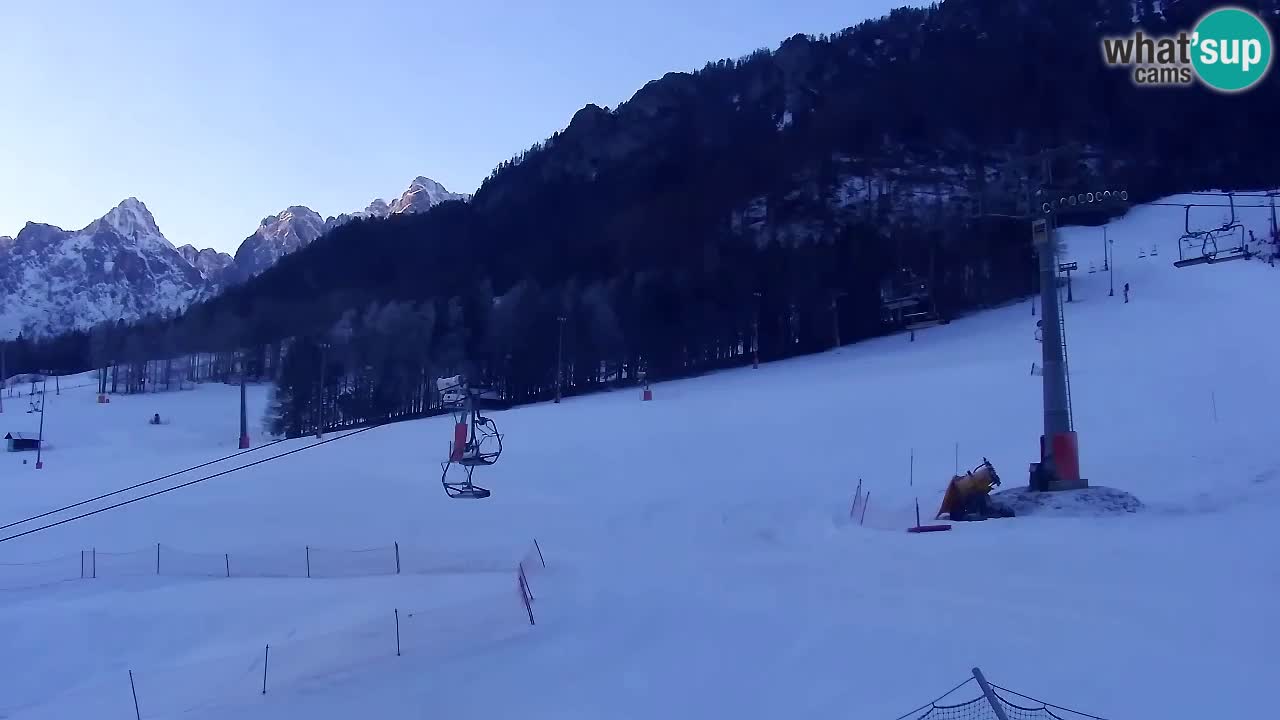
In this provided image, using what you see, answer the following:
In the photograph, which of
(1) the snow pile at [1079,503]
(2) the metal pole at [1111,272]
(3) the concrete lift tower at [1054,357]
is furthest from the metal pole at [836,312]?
(1) the snow pile at [1079,503]

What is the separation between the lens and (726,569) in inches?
593

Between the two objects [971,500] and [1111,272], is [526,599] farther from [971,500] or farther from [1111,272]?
[1111,272]

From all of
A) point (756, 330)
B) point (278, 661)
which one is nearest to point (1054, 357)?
point (278, 661)

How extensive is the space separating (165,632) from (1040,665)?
15033 mm

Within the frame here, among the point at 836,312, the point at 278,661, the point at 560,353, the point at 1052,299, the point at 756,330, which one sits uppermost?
the point at 836,312

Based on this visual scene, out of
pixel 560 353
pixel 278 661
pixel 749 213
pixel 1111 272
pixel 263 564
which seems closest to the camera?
pixel 278 661

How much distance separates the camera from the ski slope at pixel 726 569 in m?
9.98

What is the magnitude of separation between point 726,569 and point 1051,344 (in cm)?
896

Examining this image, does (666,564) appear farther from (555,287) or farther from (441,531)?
(555,287)

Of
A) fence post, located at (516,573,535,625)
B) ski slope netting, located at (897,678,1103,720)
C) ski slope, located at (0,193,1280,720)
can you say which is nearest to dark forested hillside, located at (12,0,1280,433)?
ski slope, located at (0,193,1280,720)

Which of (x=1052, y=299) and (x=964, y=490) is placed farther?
(x=1052, y=299)

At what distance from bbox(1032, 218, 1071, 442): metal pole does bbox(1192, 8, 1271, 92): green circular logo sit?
322 inches

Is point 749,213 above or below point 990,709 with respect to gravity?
above

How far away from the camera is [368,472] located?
109 ft
